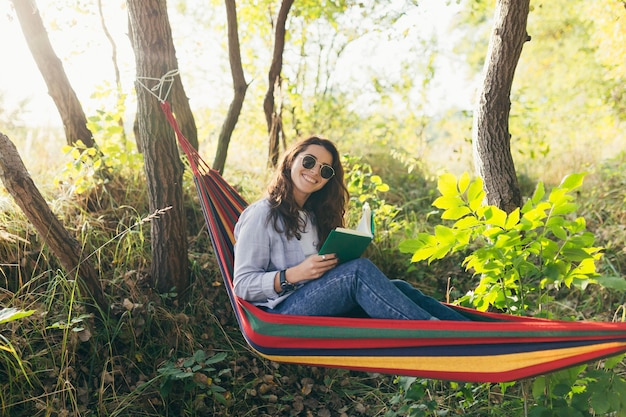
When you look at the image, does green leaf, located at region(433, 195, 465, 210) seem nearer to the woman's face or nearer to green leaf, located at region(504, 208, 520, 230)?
green leaf, located at region(504, 208, 520, 230)

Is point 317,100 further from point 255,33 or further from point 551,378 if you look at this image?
point 551,378

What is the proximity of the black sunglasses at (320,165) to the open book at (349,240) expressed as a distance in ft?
0.99

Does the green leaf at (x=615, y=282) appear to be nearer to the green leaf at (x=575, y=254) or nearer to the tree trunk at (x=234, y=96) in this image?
the green leaf at (x=575, y=254)

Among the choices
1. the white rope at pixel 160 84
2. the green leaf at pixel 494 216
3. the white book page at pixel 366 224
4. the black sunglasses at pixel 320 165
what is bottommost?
the white book page at pixel 366 224

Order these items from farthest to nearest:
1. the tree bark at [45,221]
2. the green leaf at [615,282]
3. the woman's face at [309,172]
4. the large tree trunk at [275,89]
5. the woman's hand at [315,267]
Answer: the large tree trunk at [275,89] → the woman's face at [309,172] → the tree bark at [45,221] → the woman's hand at [315,267] → the green leaf at [615,282]

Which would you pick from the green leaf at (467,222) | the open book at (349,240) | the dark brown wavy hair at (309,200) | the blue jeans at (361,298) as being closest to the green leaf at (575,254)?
the green leaf at (467,222)

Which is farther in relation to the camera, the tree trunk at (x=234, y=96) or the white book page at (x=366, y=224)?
the tree trunk at (x=234, y=96)

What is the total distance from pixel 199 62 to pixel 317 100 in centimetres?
145

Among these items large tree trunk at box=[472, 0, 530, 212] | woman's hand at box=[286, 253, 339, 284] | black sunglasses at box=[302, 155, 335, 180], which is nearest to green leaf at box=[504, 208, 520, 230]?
woman's hand at box=[286, 253, 339, 284]

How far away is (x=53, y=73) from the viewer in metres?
2.75

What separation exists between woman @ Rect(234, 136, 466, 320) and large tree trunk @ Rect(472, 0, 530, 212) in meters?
0.66

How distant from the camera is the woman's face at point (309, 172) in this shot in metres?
1.96

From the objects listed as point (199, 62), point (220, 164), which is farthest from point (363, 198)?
point (199, 62)

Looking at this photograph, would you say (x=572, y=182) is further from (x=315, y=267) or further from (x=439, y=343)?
(x=315, y=267)
